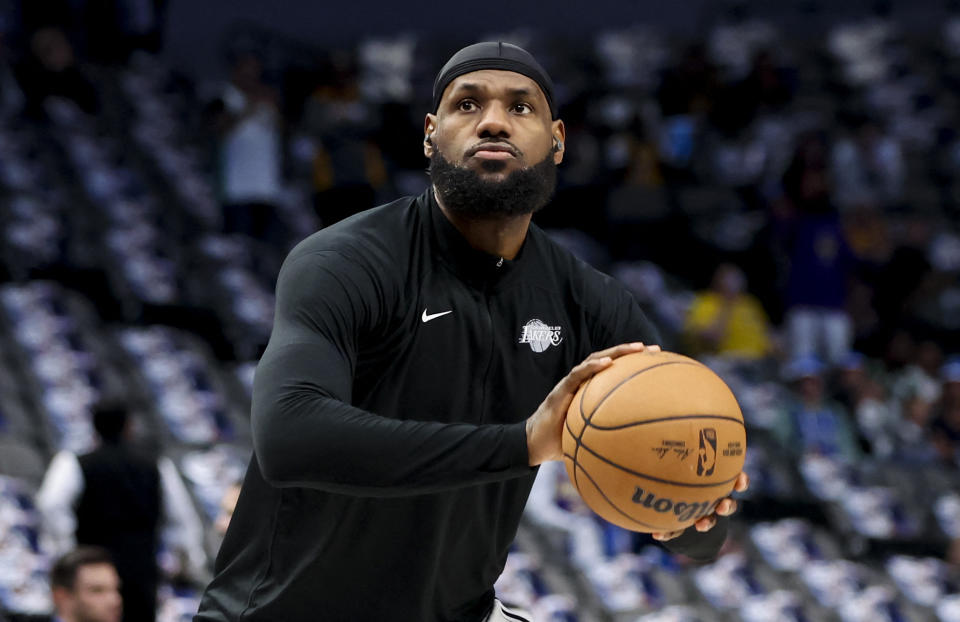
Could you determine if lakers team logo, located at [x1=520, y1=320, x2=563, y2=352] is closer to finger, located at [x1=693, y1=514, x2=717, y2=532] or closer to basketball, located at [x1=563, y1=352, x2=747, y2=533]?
basketball, located at [x1=563, y1=352, x2=747, y2=533]

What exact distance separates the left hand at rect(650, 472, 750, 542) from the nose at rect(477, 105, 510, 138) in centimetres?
93

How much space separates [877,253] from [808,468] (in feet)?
11.2

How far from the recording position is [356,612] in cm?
333

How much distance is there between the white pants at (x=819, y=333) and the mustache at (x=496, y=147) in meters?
9.66

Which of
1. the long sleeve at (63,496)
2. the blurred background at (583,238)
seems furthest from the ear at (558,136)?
the long sleeve at (63,496)

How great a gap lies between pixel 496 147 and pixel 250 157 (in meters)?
8.29

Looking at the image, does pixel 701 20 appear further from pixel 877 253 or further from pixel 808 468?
pixel 808 468

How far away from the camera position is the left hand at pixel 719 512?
318 cm

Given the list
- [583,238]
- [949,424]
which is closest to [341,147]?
[583,238]

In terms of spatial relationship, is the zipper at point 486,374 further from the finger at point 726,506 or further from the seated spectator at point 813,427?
the seated spectator at point 813,427

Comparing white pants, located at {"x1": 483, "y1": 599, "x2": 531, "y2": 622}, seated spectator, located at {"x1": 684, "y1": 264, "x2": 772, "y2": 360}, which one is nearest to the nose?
white pants, located at {"x1": 483, "y1": 599, "x2": 531, "y2": 622}

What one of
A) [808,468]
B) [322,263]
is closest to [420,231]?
[322,263]

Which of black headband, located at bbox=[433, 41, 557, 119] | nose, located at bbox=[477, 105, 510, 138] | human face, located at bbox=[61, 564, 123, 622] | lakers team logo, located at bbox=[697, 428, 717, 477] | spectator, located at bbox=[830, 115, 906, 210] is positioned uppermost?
black headband, located at bbox=[433, 41, 557, 119]

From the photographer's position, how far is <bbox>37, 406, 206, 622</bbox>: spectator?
6.91 meters
